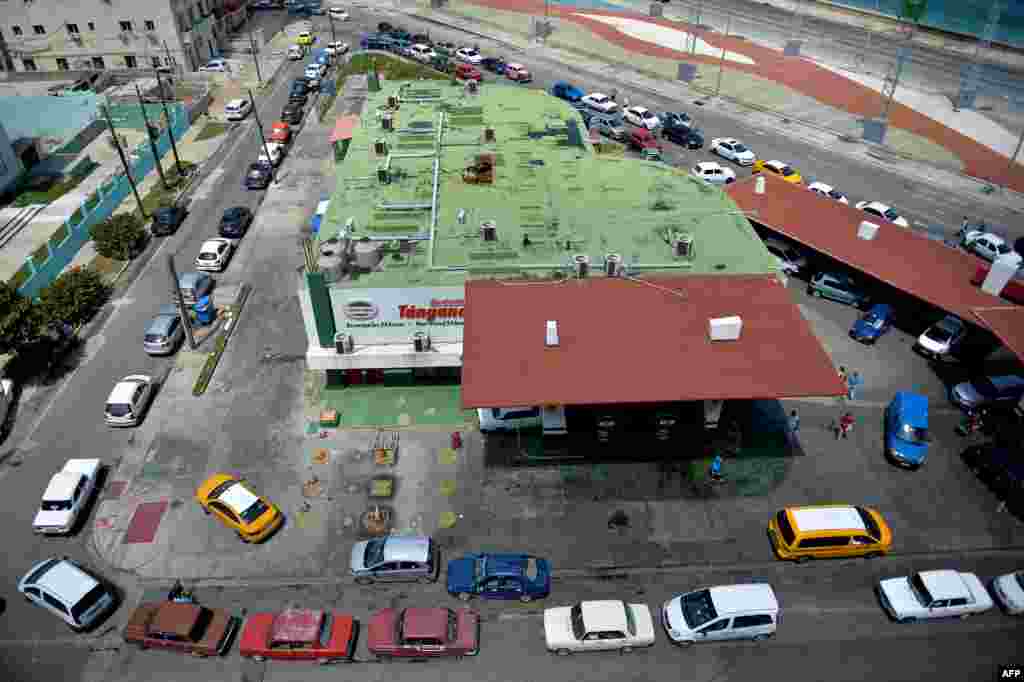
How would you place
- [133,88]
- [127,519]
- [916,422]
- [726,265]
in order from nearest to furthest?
[127,519]
[916,422]
[726,265]
[133,88]

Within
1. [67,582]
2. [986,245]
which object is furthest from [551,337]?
[986,245]

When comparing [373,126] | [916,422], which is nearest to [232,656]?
[916,422]

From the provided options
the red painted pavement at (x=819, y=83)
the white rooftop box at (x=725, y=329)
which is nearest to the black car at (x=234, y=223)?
the white rooftop box at (x=725, y=329)

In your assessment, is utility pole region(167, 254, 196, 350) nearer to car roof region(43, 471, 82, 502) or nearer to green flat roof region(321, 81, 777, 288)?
→ green flat roof region(321, 81, 777, 288)

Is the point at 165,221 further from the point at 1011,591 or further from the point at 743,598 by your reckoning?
the point at 1011,591

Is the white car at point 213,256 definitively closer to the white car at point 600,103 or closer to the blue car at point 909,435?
the white car at point 600,103

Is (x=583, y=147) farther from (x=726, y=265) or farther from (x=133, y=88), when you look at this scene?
(x=133, y=88)
